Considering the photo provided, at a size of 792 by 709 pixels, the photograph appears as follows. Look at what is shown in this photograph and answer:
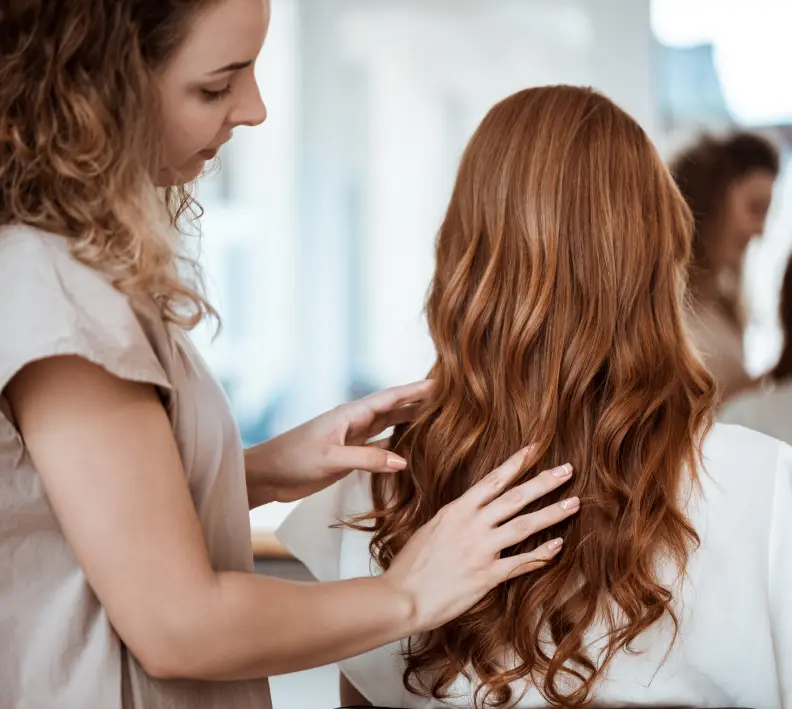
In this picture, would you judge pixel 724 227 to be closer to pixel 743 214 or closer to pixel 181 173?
pixel 743 214

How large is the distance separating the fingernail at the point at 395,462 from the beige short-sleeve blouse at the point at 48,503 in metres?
0.17

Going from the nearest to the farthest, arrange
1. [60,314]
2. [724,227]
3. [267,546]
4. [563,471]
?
[60,314], [563,471], [267,546], [724,227]

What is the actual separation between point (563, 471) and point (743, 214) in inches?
81.8

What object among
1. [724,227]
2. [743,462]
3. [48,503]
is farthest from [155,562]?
[724,227]

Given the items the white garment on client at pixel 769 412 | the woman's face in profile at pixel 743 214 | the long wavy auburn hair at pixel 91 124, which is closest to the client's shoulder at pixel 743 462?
the long wavy auburn hair at pixel 91 124

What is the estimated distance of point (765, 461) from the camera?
1.11m

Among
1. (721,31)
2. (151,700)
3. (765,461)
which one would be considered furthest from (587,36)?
(151,700)

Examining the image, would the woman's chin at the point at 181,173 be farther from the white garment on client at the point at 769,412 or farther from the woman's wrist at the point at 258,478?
the white garment on client at the point at 769,412

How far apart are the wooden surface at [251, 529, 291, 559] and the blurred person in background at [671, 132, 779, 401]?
1616 mm

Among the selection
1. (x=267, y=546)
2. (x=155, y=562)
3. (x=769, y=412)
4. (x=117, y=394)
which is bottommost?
(x=769, y=412)

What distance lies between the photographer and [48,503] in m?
0.80

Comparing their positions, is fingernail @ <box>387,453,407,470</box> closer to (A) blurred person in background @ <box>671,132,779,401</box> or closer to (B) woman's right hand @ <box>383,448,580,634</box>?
(B) woman's right hand @ <box>383,448,580,634</box>

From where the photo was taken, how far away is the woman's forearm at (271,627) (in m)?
0.79

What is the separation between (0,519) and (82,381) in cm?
15
